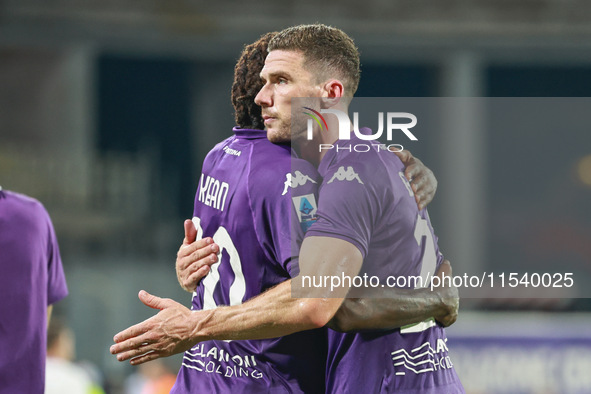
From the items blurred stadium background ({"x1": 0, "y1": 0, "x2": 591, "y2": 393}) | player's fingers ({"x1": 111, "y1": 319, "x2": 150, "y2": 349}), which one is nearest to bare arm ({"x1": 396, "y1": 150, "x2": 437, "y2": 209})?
player's fingers ({"x1": 111, "y1": 319, "x2": 150, "y2": 349})

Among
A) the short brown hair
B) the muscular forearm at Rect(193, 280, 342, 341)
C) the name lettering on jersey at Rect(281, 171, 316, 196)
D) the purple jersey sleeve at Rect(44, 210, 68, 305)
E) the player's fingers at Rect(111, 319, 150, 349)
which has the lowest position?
the player's fingers at Rect(111, 319, 150, 349)

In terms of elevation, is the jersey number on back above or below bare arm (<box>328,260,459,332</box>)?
above

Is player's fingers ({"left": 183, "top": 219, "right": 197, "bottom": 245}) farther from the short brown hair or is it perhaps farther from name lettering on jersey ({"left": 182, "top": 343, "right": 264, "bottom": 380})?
the short brown hair

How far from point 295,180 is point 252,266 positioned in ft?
1.15

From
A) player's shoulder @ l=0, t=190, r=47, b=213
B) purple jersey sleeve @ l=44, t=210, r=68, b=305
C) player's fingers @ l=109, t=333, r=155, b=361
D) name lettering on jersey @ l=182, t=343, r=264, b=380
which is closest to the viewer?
player's fingers @ l=109, t=333, r=155, b=361

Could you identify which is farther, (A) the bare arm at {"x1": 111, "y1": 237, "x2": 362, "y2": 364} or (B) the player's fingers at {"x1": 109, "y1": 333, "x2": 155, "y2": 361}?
(B) the player's fingers at {"x1": 109, "y1": 333, "x2": 155, "y2": 361}

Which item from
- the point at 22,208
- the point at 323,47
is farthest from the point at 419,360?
the point at 22,208

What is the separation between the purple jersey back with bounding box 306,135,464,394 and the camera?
2.96m

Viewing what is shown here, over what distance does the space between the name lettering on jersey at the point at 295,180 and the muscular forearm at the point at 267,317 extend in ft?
1.09

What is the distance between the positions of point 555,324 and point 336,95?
726 cm

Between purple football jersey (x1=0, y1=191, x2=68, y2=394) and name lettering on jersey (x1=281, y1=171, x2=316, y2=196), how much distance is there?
4.02 feet

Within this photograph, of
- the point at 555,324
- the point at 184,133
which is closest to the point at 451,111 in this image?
the point at 184,133

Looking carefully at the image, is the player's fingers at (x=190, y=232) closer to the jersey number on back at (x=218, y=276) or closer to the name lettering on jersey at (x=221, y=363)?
the jersey number on back at (x=218, y=276)

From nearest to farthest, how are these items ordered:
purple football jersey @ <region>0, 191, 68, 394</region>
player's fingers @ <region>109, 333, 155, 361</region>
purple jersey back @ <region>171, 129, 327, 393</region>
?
player's fingers @ <region>109, 333, 155, 361</region> → purple jersey back @ <region>171, 129, 327, 393</region> → purple football jersey @ <region>0, 191, 68, 394</region>
